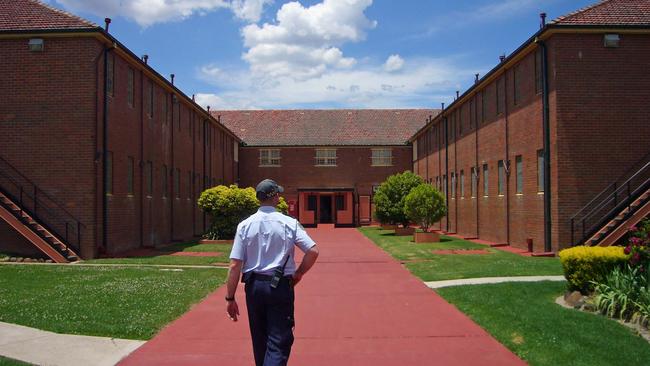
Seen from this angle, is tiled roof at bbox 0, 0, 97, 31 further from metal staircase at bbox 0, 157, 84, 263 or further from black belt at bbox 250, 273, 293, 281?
black belt at bbox 250, 273, 293, 281

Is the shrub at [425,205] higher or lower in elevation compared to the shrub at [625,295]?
higher

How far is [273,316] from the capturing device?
5.49 meters

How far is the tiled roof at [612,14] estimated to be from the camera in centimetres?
1975

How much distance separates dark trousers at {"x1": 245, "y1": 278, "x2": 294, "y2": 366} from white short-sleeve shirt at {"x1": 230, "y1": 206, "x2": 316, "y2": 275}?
15 centimetres

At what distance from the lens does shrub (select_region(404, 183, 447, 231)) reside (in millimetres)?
29922

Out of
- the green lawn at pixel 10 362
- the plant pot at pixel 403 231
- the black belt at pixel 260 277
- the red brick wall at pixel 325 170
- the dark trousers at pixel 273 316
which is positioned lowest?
the plant pot at pixel 403 231

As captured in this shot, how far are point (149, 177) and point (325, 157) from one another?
26510 millimetres

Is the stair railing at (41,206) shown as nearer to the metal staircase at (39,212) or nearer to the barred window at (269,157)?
the metal staircase at (39,212)

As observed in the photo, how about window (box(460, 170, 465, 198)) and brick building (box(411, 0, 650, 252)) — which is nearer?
brick building (box(411, 0, 650, 252))

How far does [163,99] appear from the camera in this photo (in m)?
28.8

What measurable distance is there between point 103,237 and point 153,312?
11030 mm

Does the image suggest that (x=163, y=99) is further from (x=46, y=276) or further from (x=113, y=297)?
(x=113, y=297)

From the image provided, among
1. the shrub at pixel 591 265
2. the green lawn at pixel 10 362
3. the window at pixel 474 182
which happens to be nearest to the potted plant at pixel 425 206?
the window at pixel 474 182

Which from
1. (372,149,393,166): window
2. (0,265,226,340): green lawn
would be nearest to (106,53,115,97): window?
(0,265,226,340): green lawn
